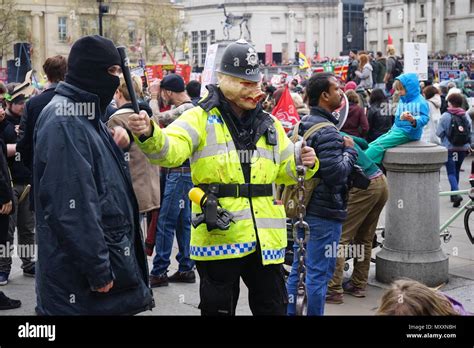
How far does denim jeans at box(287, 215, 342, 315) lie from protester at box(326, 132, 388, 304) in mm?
1018

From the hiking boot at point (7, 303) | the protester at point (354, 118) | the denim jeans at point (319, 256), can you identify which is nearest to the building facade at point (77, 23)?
the protester at point (354, 118)

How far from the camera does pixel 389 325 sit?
2.87 m

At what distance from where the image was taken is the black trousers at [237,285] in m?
4.29

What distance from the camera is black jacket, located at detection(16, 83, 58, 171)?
21.1ft

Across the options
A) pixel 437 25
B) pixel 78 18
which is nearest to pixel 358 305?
pixel 78 18

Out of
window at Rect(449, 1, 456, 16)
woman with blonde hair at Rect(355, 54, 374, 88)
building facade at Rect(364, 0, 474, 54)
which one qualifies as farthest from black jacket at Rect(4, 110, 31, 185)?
window at Rect(449, 1, 456, 16)

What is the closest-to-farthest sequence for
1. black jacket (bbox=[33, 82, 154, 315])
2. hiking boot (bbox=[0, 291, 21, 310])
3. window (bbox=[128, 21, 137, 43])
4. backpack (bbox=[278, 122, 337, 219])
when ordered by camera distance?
black jacket (bbox=[33, 82, 154, 315]) < backpack (bbox=[278, 122, 337, 219]) < hiking boot (bbox=[0, 291, 21, 310]) < window (bbox=[128, 21, 137, 43])

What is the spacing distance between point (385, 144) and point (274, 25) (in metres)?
96.7

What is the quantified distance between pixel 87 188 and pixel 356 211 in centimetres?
377

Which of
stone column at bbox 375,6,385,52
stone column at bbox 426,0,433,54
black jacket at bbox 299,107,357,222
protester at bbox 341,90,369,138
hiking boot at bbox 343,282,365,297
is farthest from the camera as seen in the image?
stone column at bbox 375,6,385,52

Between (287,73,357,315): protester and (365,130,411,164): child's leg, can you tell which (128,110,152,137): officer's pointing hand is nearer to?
(287,73,357,315): protester

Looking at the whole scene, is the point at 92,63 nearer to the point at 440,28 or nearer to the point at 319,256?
the point at 319,256

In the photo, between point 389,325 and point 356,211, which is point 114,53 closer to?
point 389,325

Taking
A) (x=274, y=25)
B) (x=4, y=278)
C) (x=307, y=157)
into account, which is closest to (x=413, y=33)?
(x=274, y=25)
